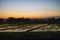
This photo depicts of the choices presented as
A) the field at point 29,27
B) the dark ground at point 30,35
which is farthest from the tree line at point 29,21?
the dark ground at point 30,35

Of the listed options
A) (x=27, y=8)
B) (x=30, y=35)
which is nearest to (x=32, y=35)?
(x=30, y=35)

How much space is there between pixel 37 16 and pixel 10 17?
1.16 feet

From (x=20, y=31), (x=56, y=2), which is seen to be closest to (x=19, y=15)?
(x=20, y=31)

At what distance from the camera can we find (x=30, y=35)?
1779mm

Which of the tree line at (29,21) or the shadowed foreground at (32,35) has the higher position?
the tree line at (29,21)

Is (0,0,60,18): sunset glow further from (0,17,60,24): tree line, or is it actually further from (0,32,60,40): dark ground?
(0,32,60,40): dark ground

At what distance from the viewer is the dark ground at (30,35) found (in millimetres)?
1746

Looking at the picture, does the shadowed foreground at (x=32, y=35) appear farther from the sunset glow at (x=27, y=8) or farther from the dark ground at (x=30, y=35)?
the sunset glow at (x=27, y=8)

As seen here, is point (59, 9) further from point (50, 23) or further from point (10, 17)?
point (10, 17)

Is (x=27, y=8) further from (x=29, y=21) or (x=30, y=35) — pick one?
(x=30, y=35)

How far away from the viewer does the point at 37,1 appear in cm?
182

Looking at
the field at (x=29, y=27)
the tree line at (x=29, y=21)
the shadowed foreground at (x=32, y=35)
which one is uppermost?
the tree line at (x=29, y=21)

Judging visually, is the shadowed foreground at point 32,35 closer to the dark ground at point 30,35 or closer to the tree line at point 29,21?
the dark ground at point 30,35

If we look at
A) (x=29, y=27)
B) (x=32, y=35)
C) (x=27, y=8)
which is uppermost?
(x=27, y=8)
